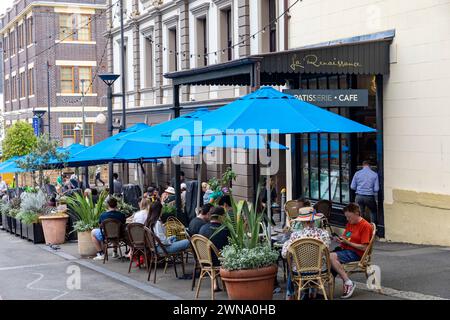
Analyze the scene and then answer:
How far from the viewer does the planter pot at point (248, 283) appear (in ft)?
32.8

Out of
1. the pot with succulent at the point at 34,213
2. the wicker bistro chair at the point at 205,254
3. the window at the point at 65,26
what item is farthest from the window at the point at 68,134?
the wicker bistro chair at the point at 205,254

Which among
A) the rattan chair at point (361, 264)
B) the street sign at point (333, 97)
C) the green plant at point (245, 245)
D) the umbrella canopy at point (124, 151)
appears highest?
the street sign at point (333, 97)

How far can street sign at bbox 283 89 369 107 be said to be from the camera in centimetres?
1502

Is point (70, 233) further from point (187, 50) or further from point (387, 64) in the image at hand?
point (187, 50)

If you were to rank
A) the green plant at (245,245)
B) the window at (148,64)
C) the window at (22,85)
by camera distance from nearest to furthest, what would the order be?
the green plant at (245,245) → the window at (148,64) → the window at (22,85)

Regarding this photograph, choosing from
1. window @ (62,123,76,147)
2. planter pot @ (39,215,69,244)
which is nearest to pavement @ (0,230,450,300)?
planter pot @ (39,215,69,244)

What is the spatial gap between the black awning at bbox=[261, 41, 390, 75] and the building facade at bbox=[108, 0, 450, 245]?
2 centimetres

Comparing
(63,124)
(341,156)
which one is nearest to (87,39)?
(63,124)

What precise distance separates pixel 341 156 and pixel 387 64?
119 inches

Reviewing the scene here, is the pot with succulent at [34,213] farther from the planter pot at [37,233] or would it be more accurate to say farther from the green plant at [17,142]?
the green plant at [17,142]

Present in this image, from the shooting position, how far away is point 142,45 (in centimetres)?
3334

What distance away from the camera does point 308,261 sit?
9805mm

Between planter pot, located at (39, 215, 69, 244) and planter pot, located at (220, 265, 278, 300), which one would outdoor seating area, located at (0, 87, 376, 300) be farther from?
planter pot, located at (39, 215, 69, 244)

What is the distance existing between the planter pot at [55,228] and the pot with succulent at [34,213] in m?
0.64
